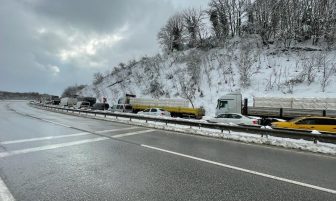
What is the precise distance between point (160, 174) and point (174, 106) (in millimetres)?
30954

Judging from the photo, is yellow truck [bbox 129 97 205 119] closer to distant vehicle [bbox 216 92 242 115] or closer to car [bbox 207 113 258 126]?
distant vehicle [bbox 216 92 242 115]

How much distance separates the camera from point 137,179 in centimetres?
641

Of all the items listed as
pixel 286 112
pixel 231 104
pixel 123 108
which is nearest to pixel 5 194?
pixel 286 112

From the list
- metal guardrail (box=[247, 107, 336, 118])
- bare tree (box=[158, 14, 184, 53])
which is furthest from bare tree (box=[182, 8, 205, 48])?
metal guardrail (box=[247, 107, 336, 118])

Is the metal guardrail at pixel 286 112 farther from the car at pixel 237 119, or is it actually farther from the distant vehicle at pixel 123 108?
the distant vehicle at pixel 123 108

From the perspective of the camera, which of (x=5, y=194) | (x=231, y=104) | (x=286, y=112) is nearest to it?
(x=5, y=194)

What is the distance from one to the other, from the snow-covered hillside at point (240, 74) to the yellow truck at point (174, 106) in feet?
12.3

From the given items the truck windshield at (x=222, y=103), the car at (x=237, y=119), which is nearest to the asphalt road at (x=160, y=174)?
the car at (x=237, y=119)

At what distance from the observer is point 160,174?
22.6 ft

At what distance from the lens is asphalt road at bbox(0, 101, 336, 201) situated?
5465mm

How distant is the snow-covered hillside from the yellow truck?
3748 mm

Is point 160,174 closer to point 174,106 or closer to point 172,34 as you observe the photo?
point 174,106

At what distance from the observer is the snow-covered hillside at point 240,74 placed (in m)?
37.7

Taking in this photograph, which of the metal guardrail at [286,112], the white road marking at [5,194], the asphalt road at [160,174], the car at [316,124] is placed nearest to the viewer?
the white road marking at [5,194]
